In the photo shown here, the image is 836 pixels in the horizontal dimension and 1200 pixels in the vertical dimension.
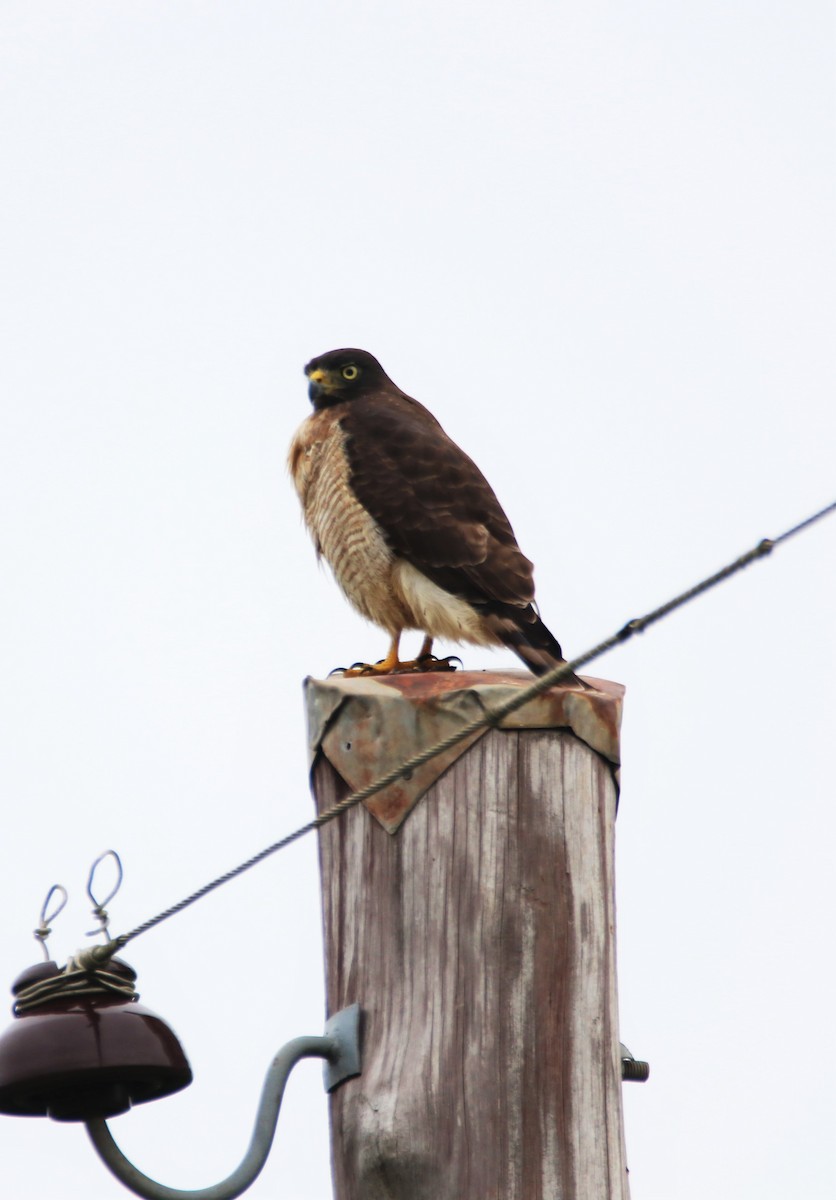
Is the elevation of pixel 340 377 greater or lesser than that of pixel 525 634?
greater

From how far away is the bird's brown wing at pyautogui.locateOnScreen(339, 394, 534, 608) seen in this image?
5.41m

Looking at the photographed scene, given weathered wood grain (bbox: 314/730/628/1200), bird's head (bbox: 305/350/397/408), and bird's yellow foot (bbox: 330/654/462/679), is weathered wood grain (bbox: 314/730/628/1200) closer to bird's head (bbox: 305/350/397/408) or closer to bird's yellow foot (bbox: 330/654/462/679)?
bird's yellow foot (bbox: 330/654/462/679)

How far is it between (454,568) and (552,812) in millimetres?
2400

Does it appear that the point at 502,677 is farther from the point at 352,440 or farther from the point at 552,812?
the point at 352,440

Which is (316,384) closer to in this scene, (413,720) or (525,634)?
(525,634)

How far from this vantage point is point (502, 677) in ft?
11.2

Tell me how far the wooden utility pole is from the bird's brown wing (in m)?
2.19

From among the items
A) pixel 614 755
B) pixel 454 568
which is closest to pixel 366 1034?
pixel 614 755

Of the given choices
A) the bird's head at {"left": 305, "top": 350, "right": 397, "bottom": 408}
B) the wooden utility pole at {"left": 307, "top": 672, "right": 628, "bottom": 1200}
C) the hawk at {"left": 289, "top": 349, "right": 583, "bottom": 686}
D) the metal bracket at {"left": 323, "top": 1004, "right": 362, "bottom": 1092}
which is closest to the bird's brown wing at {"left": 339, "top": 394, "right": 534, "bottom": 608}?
the hawk at {"left": 289, "top": 349, "right": 583, "bottom": 686}

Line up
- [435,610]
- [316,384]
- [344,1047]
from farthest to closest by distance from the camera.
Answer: [316,384], [435,610], [344,1047]

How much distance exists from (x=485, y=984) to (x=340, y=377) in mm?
3994

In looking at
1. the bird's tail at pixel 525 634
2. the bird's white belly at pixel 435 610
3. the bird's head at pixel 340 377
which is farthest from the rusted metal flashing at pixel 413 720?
the bird's head at pixel 340 377

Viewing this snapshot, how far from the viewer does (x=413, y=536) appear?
556cm

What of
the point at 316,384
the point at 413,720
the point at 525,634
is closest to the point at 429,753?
the point at 413,720
